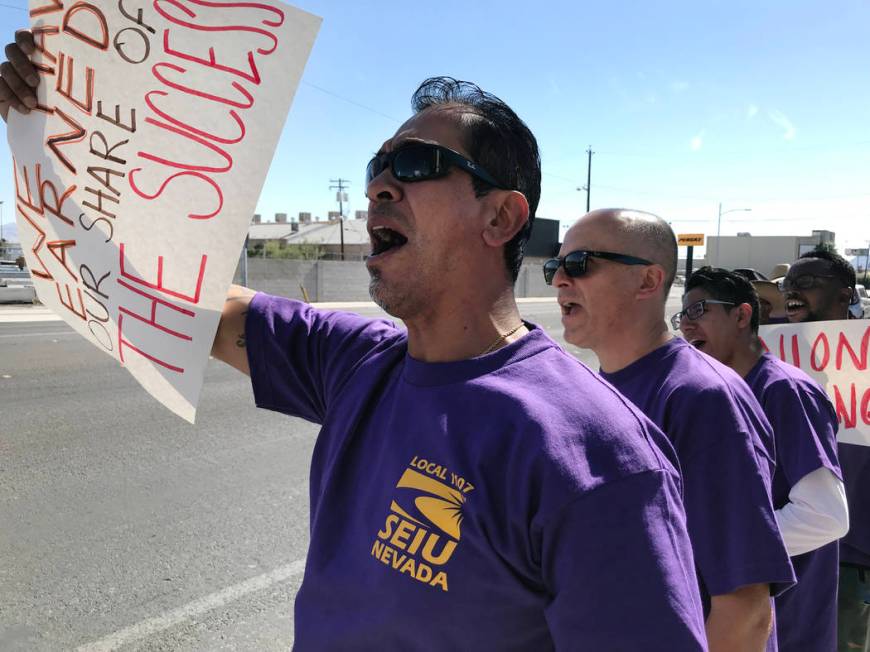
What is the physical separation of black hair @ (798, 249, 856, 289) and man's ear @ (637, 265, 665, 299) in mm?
1644

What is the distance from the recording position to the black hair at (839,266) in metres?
3.40

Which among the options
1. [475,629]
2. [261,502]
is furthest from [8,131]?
[261,502]

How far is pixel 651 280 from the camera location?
2.31 m

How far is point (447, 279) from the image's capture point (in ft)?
4.89

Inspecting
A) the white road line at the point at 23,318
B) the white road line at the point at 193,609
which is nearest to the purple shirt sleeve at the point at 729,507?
the white road line at the point at 193,609

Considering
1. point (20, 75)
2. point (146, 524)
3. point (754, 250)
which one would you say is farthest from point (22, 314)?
point (754, 250)

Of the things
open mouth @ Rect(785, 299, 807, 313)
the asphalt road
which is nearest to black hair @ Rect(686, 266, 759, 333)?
open mouth @ Rect(785, 299, 807, 313)

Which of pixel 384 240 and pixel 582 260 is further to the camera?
pixel 582 260

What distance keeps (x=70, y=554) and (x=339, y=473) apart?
3067mm

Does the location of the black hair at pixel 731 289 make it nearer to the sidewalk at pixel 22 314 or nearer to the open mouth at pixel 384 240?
the open mouth at pixel 384 240

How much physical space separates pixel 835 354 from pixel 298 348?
102 inches

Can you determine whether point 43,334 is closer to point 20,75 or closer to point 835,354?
point 20,75

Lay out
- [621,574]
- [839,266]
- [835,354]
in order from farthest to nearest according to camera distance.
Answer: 1. [839,266]
2. [835,354]
3. [621,574]

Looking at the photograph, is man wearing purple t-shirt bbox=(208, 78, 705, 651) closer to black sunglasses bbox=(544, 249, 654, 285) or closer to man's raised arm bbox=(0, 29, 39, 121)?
black sunglasses bbox=(544, 249, 654, 285)
